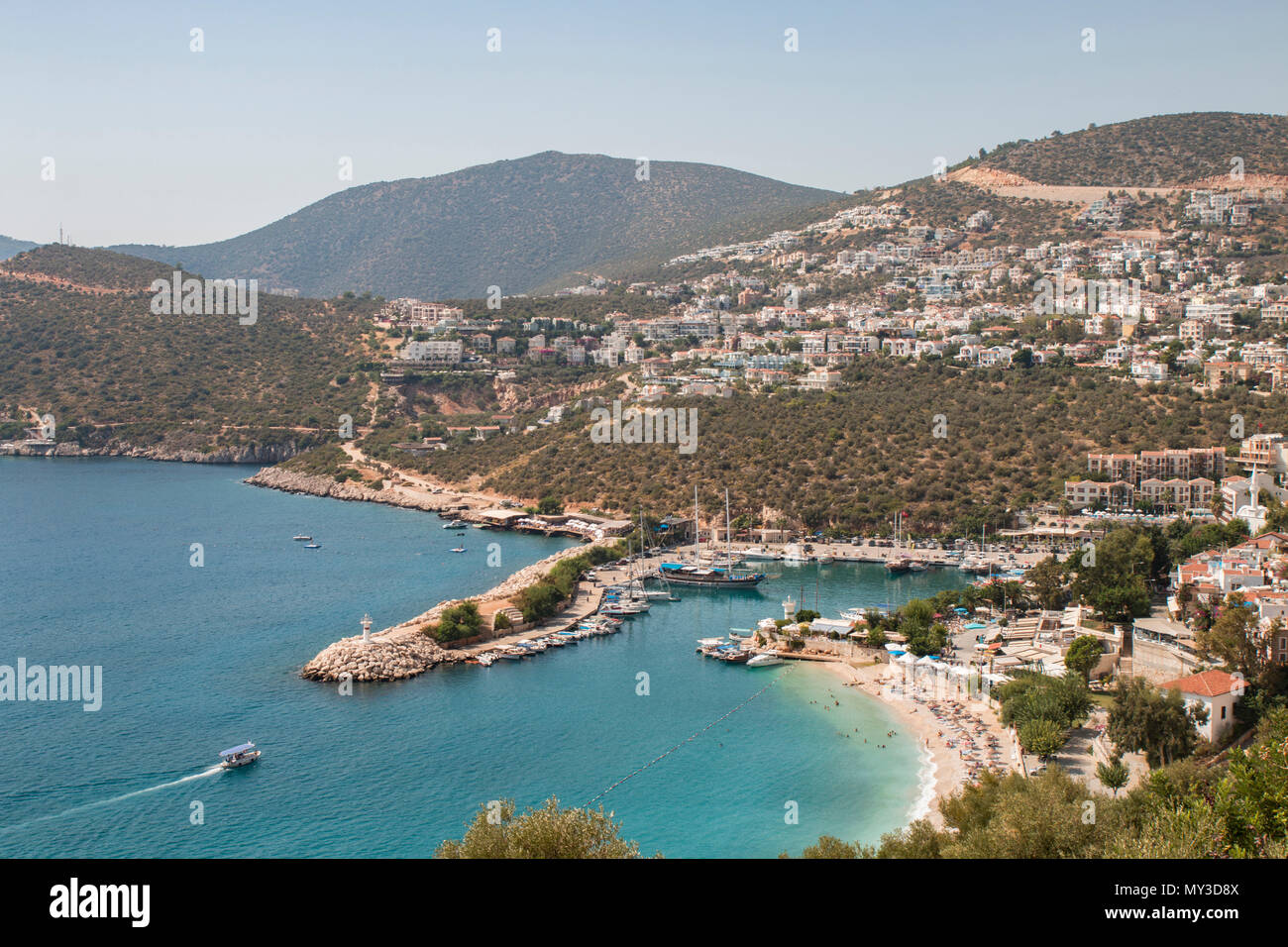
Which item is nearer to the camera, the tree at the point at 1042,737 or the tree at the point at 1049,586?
the tree at the point at 1042,737

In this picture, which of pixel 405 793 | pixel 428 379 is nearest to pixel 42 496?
pixel 428 379

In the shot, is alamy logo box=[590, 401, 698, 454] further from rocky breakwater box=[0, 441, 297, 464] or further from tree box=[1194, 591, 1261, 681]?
tree box=[1194, 591, 1261, 681]

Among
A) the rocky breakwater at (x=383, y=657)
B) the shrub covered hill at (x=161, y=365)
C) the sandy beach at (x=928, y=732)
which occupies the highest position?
the shrub covered hill at (x=161, y=365)

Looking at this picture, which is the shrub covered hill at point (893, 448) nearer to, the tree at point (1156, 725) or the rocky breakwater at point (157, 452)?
the rocky breakwater at point (157, 452)

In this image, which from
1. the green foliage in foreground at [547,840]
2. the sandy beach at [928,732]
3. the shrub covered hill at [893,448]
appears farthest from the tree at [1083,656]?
the shrub covered hill at [893,448]
